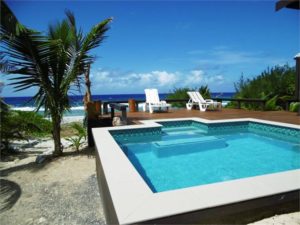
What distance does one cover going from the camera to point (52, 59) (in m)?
5.84

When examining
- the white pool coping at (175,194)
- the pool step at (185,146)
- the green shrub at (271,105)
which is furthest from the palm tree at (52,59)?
the green shrub at (271,105)

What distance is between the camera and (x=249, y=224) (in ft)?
7.00

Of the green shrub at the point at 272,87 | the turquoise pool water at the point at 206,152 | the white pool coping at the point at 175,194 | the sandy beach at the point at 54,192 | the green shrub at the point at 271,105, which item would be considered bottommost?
the sandy beach at the point at 54,192

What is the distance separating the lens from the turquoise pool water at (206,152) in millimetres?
4012

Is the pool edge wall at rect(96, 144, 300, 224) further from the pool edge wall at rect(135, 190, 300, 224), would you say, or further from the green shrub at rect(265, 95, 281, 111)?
the green shrub at rect(265, 95, 281, 111)

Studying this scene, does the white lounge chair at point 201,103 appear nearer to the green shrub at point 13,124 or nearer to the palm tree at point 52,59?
the palm tree at point 52,59

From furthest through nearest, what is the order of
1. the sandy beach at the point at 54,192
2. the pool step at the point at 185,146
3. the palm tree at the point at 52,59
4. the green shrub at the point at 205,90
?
the green shrub at the point at 205,90, the palm tree at the point at 52,59, the pool step at the point at 185,146, the sandy beach at the point at 54,192

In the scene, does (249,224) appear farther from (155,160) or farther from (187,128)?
(187,128)

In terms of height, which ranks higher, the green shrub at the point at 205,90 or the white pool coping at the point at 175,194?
the green shrub at the point at 205,90

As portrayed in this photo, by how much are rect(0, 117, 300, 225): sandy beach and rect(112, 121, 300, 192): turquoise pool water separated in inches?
38.1

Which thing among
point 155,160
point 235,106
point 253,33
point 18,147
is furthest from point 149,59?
point 155,160

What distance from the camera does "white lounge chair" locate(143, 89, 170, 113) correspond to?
9742mm

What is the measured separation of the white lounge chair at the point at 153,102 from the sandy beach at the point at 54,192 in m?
3.87

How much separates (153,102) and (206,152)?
4.88 m
